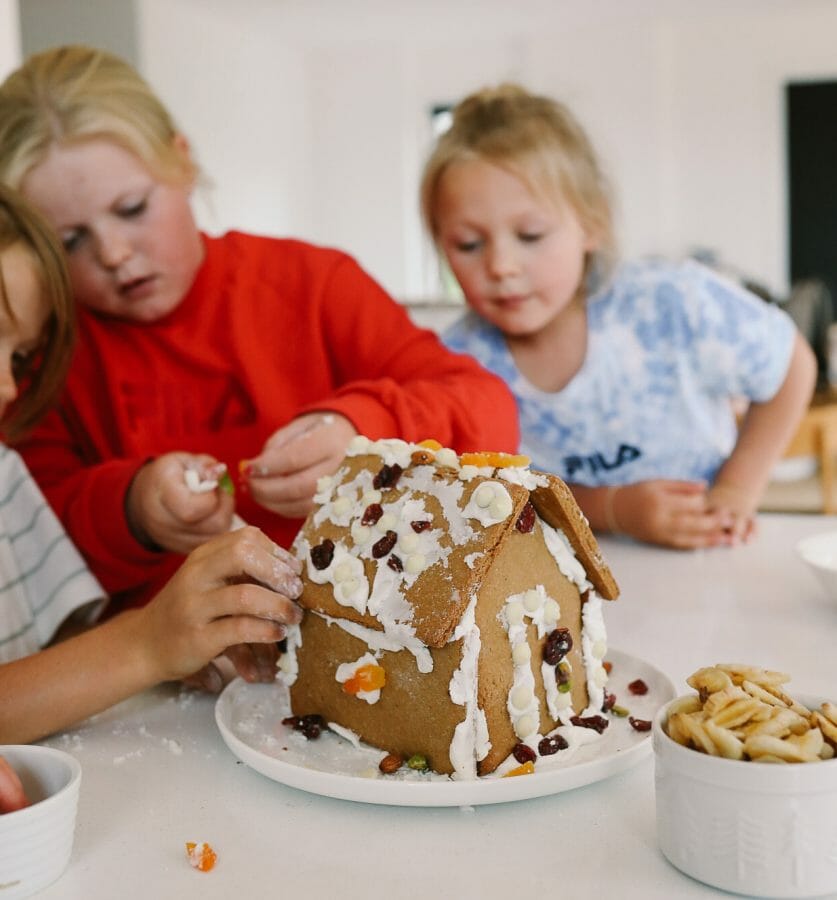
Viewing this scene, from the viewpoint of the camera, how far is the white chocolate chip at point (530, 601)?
0.77 meters

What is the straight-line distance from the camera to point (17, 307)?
114 cm

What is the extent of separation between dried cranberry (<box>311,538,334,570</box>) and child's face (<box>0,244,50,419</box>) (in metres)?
0.49

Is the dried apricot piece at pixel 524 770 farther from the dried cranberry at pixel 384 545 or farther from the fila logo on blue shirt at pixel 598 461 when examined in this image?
the fila logo on blue shirt at pixel 598 461

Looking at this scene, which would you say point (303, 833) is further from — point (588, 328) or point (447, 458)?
point (588, 328)

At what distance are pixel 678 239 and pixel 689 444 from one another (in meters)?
6.37

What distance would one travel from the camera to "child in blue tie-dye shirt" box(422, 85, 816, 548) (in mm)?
1686

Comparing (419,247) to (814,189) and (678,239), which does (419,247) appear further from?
(814,189)

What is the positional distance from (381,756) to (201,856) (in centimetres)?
17

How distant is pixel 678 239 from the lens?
25.8 ft

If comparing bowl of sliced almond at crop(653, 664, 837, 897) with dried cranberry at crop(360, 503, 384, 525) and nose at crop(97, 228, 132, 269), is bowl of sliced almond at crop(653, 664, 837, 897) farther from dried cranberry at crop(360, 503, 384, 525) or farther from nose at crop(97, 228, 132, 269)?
nose at crop(97, 228, 132, 269)

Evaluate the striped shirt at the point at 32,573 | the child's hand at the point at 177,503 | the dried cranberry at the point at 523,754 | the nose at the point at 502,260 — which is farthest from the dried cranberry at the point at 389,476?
the nose at the point at 502,260

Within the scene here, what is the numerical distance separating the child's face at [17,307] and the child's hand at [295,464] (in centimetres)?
30

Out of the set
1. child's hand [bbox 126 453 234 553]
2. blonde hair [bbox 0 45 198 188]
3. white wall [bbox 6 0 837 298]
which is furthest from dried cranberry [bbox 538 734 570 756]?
white wall [bbox 6 0 837 298]

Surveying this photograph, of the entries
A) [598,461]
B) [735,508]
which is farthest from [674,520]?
[598,461]
